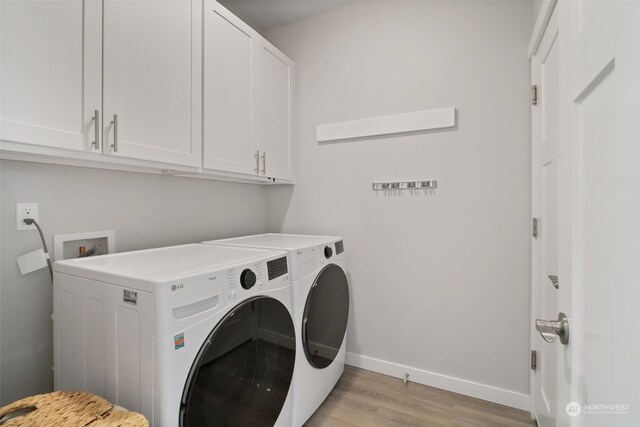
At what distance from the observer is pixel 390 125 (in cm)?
212

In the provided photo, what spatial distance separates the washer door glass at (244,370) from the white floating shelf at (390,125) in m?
1.45

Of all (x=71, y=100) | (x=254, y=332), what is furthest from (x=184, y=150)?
(x=254, y=332)

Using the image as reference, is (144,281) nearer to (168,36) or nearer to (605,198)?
(605,198)

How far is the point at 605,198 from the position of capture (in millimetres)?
500

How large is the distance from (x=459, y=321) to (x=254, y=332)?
1439 mm

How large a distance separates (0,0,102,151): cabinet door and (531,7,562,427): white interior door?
6.27 ft

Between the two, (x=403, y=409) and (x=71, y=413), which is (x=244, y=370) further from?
(x=403, y=409)

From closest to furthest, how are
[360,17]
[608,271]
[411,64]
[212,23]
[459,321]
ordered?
[608,271] → [212,23] → [459,321] → [411,64] → [360,17]

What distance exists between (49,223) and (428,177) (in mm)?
2121

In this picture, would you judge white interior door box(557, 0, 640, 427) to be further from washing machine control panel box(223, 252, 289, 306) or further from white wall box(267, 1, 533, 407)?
white wall box(267, 1, 533, 407)

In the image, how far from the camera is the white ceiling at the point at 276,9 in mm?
2271

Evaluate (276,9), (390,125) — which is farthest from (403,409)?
(276,9)

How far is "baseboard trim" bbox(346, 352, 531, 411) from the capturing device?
1787 millimetres

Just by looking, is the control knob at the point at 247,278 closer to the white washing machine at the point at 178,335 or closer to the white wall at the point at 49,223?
the white washing machine at the point at 178,335
